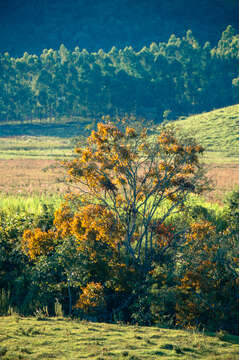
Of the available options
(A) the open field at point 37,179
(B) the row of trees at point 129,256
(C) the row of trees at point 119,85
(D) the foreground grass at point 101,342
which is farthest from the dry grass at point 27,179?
(C) the row of trees at point 119,85

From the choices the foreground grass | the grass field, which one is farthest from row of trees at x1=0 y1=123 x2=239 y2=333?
the foreground grass

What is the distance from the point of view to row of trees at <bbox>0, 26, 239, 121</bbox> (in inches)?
4552

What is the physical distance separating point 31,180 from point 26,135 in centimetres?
5104

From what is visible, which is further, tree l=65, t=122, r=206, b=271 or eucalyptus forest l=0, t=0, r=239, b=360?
tree l=65, t=122, r=206, b=271

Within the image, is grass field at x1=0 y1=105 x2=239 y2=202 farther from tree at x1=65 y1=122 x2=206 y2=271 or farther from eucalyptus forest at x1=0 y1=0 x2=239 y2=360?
eucalyptus forest at x1=0 y1=0 x2=239 y2=360

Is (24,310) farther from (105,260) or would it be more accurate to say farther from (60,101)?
(60,101)

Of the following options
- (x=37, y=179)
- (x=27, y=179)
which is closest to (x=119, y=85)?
(x=37, y=179)

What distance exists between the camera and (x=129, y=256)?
1842 centimetres

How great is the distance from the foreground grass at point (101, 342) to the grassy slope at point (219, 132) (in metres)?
58.9

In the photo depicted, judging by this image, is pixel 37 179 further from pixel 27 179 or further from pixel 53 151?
pixel 53 151

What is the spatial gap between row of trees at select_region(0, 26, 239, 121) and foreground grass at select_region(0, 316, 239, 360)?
101 m

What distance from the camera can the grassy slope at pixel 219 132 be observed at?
76713mm

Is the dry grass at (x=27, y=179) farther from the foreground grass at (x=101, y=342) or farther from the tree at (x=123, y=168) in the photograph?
the foreground grass at (x=101, y=342)

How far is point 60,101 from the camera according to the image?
11912 cm
